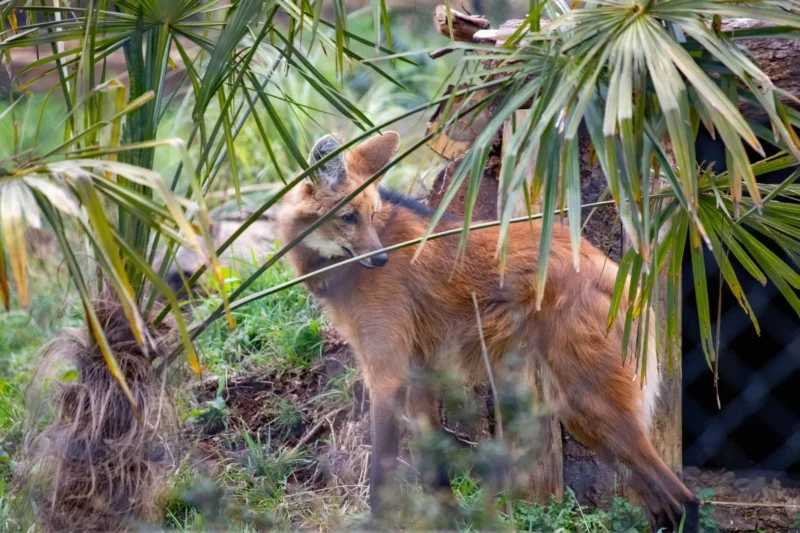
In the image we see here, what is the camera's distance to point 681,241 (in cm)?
201

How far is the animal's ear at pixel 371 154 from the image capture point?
314 cm

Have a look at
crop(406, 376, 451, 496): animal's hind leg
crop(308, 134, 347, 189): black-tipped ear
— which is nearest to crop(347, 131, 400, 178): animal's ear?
crop(308, 134, 347, 189): black-tipped ear

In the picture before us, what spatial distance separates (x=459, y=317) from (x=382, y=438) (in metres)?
0.58

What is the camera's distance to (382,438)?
2.67 meters

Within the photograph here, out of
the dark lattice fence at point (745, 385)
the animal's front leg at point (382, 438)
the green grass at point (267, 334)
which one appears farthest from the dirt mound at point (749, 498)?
the green grass at point (267, 334)

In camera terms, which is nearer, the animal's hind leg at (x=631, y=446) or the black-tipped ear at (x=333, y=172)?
the animal's hind leg at (x=631, y=446)

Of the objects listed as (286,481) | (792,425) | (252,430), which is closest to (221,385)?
(252,430)

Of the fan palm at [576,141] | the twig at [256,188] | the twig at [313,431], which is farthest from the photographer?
the twig at [256,188]

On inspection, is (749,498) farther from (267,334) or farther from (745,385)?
(267,334)

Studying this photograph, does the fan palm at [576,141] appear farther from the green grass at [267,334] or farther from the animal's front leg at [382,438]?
the green grass at [267,334]

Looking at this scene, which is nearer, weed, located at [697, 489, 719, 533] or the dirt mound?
weed, located at [697, 489, 719, 533]

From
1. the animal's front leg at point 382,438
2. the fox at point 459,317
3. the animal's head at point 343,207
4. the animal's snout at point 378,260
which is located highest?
the animal's head at point 343,207

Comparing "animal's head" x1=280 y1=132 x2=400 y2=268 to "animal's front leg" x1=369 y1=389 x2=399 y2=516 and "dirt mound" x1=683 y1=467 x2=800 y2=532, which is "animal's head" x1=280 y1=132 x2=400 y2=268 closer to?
"animal's front leg" x1=369 y1=389 x2=399 y2=516

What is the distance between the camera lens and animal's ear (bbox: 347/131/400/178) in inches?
124
